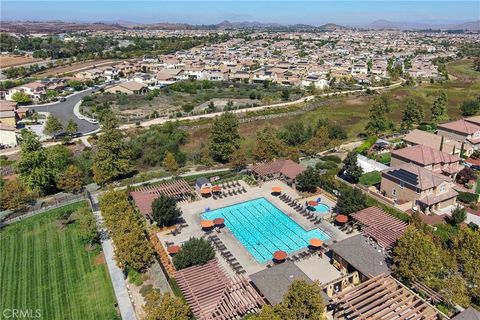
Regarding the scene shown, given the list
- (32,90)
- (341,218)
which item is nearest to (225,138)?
(341,218)

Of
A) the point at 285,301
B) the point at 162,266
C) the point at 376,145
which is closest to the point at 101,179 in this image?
the point at 162,266

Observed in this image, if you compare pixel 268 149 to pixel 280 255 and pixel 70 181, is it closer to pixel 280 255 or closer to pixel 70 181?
pixel 280 255

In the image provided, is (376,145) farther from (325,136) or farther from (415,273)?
(415,273)

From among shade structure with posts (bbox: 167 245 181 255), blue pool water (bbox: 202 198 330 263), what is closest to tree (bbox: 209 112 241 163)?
blue pool water (bbox: 202 198 330 263)

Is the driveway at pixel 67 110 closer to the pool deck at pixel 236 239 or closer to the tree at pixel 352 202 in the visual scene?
the pool deck at pixel 236 239

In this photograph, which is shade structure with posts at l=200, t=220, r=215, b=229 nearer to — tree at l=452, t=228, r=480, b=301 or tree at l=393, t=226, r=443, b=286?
tree at l=393, t=226, r=443, b=286
